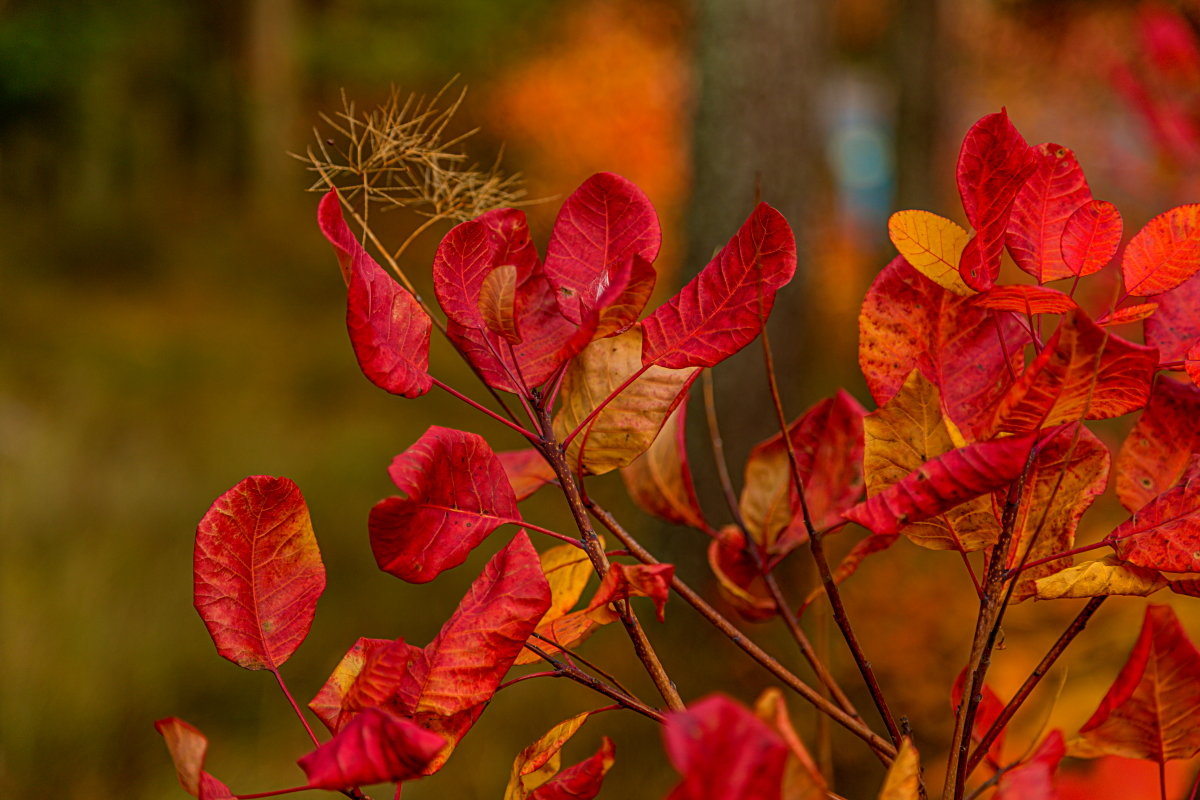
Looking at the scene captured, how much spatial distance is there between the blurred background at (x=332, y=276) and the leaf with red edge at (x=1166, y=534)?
0.06 metres

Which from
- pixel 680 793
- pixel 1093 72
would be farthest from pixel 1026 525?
pixel 1093 72

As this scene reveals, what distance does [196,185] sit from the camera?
23.1 ft

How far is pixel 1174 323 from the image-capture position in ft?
1.16

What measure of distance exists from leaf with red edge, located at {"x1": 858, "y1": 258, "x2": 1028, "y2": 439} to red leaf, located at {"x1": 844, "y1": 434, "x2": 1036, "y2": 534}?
66 millimetres

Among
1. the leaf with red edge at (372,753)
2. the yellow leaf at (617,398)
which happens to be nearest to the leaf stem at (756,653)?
the yellow leaf at (617,398)

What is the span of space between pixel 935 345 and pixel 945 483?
A: 0.09 m

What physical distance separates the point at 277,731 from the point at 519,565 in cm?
198

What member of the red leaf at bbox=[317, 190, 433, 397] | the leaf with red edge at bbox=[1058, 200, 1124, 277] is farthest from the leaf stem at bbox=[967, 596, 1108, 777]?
the red leaf at bbox=[317, 190, 433, 397]

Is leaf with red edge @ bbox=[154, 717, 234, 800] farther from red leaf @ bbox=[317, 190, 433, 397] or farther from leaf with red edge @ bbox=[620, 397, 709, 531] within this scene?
leaf with red edge @ bbox=[620, 397, 709, 531]

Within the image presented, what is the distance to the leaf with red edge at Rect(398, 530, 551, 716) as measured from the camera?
291 mm

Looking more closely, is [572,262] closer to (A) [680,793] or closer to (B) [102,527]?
(A) [680,793]

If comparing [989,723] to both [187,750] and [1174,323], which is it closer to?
[1174,323]

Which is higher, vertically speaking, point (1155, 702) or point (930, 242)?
point (930, 242)

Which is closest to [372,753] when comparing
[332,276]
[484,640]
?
[484,640]
